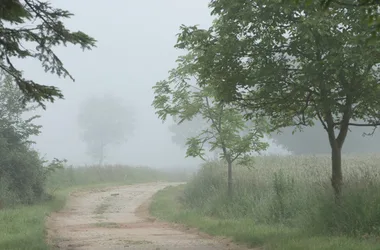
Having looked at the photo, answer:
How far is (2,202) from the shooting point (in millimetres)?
18188

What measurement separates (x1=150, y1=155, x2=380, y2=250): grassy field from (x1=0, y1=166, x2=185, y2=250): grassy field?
464 centimetres

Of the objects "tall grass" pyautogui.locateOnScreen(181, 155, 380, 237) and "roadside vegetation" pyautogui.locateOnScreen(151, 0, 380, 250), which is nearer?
"roadside vegetation" pyautogui.locateOnScreen(151, 0, 380, 250)

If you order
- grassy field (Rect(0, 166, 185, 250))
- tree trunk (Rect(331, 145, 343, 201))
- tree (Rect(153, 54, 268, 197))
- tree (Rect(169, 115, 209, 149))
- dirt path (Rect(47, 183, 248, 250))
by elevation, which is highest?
tree (Rect(169, 115, 209, 149))

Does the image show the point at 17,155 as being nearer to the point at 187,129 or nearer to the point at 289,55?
the point at 289,55

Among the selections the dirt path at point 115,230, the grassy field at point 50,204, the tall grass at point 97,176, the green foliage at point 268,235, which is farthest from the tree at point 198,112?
the tall grass at point 97,176

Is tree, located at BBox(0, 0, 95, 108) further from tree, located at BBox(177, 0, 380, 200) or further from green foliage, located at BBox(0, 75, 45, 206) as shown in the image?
green foliage, located at BBox(0, 75, 45, 206)

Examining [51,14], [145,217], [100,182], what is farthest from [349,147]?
[51,14]

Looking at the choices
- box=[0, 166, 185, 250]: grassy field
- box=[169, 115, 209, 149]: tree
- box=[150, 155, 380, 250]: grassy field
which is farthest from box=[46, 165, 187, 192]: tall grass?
box=[169, 115, 209, 149]: tree

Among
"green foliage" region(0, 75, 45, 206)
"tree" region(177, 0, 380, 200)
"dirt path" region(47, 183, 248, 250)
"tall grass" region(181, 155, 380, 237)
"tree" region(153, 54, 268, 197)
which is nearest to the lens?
"tree" region(177, 0, 380, 200)

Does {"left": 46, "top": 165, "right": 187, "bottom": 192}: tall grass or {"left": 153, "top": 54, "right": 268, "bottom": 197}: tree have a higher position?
{"left": 153, "top": 54, "right": 268, "bottom": 197}: tree

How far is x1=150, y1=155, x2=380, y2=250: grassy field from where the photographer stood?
8.93m

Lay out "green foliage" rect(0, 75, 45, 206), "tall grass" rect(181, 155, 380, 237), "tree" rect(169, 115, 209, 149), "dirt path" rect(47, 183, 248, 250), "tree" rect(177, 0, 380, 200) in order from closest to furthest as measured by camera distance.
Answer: "tree" rect(177, 0, 380, 200)
"tall grass" rect(181, 155, 380, 237)
"dirt path" rect(47, 183, 248, 250)
"green foliage" rect(0, 75, 45, 206)
"tree" rect(169, 115, 209, 149)

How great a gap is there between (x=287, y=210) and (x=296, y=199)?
0.42 meters

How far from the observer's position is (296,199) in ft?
42.5
